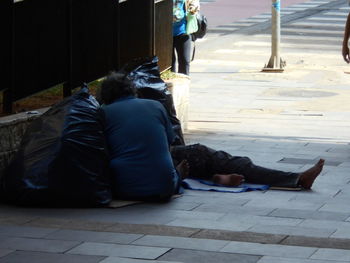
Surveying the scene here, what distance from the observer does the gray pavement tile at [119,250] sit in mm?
6235

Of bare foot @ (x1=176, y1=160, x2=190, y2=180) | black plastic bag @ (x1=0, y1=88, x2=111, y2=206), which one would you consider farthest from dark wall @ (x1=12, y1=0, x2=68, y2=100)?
bare foot @ (x1=176, y1=160, x2=190, y2=180)

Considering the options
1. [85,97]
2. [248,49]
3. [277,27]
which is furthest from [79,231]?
[248,49]

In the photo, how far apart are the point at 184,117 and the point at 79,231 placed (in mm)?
4860

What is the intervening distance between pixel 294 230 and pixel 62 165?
1.81 meters

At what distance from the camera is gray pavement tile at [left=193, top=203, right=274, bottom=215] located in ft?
25.1

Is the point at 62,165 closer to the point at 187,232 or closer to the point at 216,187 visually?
the point at 187,232

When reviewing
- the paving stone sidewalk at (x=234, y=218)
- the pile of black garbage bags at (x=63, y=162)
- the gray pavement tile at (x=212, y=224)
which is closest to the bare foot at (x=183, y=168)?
the paving stone sidewalk at (x=234, y=218)

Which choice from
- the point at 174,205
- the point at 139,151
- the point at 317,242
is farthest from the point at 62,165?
the point at 317,242

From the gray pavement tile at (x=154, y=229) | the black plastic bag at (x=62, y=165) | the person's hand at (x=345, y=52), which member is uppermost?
the person's hand at (x=345, y=52)

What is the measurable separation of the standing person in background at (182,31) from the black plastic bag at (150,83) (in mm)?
3521

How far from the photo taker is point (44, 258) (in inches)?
242

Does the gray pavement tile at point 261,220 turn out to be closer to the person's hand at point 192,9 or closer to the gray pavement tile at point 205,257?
the gray pavement tile at point 205,257

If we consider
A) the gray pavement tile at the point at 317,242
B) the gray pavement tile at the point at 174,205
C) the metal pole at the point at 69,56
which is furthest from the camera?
the metal pole at the point at 69,56

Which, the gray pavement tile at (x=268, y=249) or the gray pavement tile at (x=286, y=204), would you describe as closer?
the gray pavement tile at (x=268, y=249)
